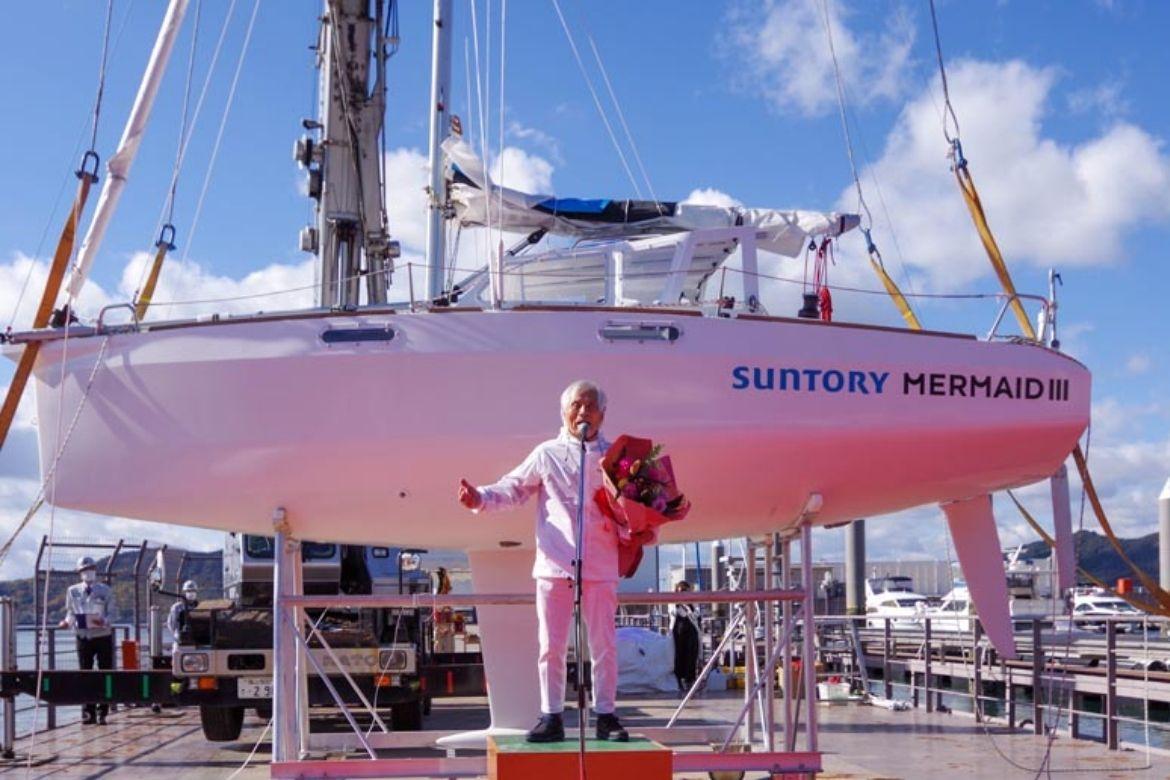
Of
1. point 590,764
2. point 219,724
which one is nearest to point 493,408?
point 590,764

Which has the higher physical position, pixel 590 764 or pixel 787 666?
pixel 787 666

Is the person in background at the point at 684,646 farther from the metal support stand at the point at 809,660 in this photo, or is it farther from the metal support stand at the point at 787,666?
the metal support stand at the point at 809,660

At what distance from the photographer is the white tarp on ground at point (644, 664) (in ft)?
56.9

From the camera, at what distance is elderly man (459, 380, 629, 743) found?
5.48 m

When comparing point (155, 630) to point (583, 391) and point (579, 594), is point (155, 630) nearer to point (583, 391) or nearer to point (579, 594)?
point (583, 391)

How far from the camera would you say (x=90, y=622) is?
14.1 m

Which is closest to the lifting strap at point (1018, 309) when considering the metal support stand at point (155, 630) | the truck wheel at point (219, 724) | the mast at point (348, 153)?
the truck wheel at point (219, 724)

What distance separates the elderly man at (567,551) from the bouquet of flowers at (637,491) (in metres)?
0.09

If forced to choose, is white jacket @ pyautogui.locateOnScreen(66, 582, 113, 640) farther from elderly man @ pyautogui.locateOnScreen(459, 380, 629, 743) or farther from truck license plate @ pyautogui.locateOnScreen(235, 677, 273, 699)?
elderly man @ pyautogui.locateOnScreen(459, 380, 629, 743)

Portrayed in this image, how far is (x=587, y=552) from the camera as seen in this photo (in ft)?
18.0

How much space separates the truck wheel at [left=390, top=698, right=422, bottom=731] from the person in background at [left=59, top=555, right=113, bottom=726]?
160 inches

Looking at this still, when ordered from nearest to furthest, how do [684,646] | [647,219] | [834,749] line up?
[647,219]
[834,749]
[684,646]

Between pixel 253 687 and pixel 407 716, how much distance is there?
1.43 meters

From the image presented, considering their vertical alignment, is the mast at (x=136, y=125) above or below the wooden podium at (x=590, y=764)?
above
